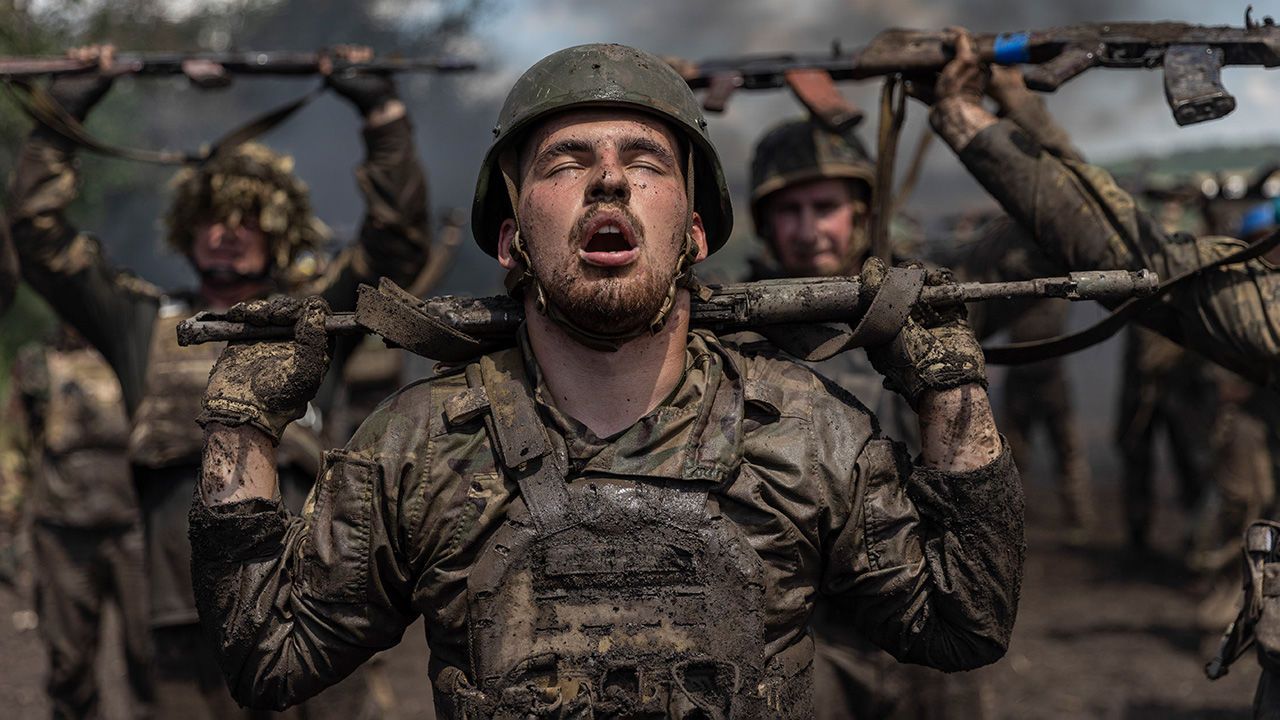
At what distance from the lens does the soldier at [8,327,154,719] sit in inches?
244

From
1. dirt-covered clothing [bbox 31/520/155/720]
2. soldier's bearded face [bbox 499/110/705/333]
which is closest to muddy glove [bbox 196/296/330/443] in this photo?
soldier's bearded face [bbox 499/110/705/333]

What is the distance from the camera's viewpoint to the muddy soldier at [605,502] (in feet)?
9.29

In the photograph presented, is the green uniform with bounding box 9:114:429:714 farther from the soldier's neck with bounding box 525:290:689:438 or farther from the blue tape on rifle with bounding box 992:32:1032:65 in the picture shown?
the blue tape on rifle with bounding box 992:32:1032:65

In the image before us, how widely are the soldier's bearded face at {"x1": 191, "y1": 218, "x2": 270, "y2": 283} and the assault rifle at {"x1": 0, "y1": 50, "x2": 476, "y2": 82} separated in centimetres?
64

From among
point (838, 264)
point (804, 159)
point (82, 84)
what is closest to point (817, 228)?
point (838, 264)

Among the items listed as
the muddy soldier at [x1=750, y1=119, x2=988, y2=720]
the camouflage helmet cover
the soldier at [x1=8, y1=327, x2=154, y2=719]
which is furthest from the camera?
the soldier at [x1=8, y1=327, x2=154, y2=719]

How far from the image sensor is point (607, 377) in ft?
10.0

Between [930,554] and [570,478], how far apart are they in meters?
0.81

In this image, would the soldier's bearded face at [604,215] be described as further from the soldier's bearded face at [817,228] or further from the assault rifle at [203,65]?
the assault rifle at [203,65]

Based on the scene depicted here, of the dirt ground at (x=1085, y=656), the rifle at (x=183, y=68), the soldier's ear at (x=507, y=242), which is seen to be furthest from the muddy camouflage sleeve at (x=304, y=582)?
the dirt ground at (x=1085, y=656)

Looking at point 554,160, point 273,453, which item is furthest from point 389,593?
point 554,160

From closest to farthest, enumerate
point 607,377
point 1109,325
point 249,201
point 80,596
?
1. point 607,377
2. point 1109,325
3. point 249,201
4. point 80,596

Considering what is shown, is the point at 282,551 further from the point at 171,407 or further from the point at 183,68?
the point at 183,68

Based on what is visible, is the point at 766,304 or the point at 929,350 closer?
the point at 929,350
